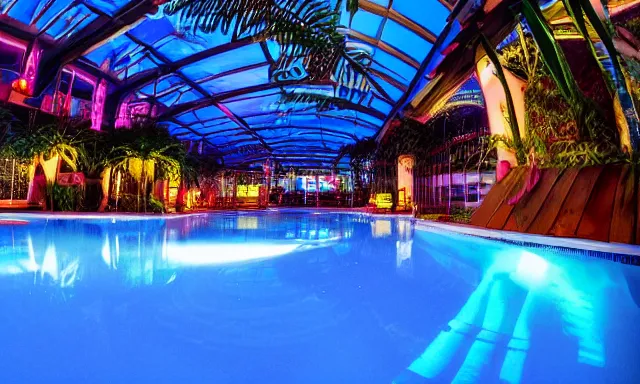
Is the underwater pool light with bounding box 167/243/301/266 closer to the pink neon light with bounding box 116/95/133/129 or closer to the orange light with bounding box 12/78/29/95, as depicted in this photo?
the orange light with bounding box 12/78/29/95

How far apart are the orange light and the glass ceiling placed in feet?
4.24

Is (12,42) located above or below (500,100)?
above

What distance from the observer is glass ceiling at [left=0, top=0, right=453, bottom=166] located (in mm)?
6824

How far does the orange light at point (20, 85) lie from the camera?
8298 millimetres

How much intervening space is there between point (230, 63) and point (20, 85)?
4.63 m

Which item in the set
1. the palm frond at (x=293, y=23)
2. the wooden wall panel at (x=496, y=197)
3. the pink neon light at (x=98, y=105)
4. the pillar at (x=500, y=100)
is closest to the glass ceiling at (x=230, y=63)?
the palm frond at (x=293, y=23)

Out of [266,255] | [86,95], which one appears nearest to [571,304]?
[266,255]

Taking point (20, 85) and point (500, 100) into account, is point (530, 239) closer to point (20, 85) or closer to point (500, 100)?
point (500, 100)

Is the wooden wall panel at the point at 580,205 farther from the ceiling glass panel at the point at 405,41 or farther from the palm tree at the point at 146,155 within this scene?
Result: the palm tree at the point at 146,155

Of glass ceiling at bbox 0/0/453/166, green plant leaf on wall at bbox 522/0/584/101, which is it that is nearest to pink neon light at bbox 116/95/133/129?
glass ceiling at bbox 0/0/453/166

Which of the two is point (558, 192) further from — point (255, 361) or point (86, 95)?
point (86, 95)

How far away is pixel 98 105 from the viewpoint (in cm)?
1027

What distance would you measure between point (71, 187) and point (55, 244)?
245 inches

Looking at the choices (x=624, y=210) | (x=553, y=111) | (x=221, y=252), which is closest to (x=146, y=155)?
(x=221, y=252)
